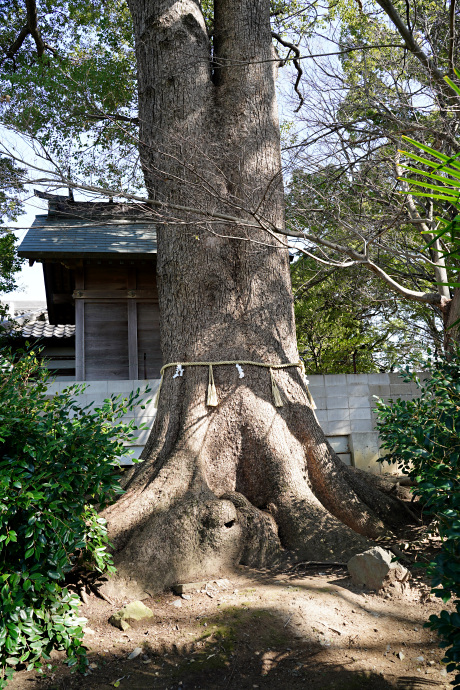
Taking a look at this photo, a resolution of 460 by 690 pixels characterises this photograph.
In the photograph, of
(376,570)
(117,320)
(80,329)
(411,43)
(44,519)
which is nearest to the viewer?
(44,519)

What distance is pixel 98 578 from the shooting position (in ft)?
11.7

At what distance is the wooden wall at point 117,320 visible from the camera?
10273mm

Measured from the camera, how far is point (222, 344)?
4695 millimetres

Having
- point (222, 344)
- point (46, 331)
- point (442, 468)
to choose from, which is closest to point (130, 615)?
point (442, 468)

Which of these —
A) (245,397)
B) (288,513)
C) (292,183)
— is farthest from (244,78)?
(288,513)

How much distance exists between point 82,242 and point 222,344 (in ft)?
19.5

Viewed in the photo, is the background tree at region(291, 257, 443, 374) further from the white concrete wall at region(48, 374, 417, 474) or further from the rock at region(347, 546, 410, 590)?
the rock at region(347, 546, 410, 590)

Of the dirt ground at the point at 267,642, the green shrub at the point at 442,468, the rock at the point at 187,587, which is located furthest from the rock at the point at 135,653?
the green shrub at the point at 442,468

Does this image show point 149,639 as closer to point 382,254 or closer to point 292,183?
point 292,183

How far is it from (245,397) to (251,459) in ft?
1.67

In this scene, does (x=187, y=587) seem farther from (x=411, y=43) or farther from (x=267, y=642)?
(x=411, y=43)

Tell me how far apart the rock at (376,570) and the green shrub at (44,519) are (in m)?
1.59

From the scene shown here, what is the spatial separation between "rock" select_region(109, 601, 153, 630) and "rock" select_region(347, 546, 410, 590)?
1.35 m

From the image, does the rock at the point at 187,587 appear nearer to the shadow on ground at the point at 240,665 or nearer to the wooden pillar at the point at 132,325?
the shadow on ground at the point at 240,665
